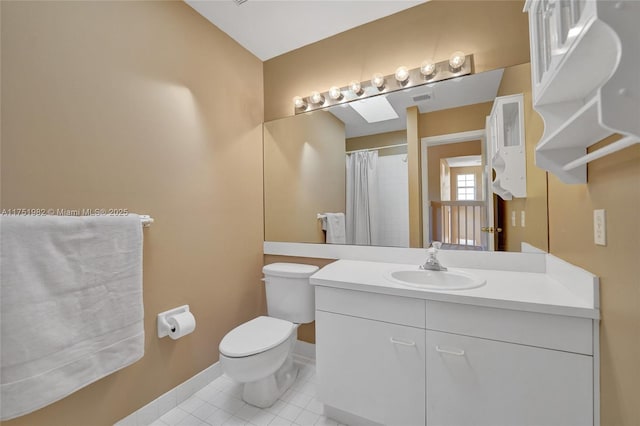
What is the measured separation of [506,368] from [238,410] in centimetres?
144

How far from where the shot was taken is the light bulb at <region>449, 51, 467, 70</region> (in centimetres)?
156

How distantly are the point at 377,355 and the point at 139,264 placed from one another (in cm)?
127

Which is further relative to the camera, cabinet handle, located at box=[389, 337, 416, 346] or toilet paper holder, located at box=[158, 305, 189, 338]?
toilet paper holder, located at box=[158, 305, 189, 338]

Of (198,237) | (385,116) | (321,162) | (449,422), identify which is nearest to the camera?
(449,422)

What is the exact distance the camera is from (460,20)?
159 centimetres

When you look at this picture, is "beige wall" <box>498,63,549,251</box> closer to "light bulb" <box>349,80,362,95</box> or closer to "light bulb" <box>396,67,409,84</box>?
"light bulb" <box>396,67,409,84</box>

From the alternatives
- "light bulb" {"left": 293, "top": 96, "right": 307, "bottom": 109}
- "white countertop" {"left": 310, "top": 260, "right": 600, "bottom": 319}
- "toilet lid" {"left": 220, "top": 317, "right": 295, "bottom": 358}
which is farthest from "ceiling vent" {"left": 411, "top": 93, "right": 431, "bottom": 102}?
"toilet lid" {"left": 220, "top": 317, "right": 295, "bottom": 358}

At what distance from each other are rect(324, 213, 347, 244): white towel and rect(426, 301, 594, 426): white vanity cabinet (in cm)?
91

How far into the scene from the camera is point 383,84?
5.92 feet

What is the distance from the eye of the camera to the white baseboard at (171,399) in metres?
1.38

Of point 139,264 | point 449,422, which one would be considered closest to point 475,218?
point 449,422

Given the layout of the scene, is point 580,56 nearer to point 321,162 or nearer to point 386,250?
point 386,250

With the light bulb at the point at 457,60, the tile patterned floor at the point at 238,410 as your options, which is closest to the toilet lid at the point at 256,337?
the tile patterned floor at the point at 238,410

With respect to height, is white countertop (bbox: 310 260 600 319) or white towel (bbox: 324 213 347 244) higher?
white towel (bbox: 324 213 347 244)
